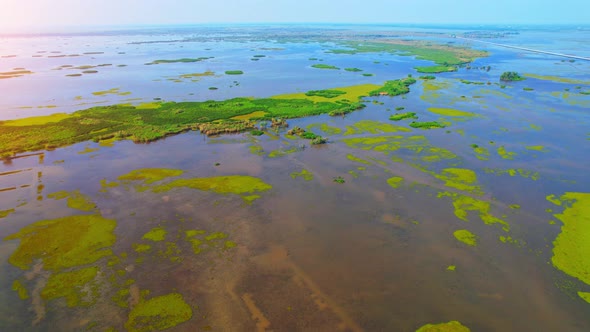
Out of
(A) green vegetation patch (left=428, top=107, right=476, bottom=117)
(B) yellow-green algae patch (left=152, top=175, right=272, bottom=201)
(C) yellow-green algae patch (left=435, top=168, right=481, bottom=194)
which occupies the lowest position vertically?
(B) yellow-green algae patch (left=152, top=175, right=272, bottom=201)

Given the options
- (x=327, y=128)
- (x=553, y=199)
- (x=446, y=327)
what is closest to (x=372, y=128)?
(x=327, y=128)

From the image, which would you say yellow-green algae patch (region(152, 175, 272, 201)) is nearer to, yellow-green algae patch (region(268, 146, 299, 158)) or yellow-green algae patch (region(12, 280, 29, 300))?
yellow-green algae patch (region(268, 146, 299, 158))

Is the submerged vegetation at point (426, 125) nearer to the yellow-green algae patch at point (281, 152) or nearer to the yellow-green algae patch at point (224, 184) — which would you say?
the yellow-green algae patch at point (281, 152)

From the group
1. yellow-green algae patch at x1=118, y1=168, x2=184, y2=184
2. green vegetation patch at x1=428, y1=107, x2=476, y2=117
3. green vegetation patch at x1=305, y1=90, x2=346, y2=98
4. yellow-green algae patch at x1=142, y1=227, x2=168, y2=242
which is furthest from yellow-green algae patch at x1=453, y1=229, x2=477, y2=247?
green vegetation patch at x1=305, y1=90, x2=346, y2=98

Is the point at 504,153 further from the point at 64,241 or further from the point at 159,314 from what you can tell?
the point at 64,241

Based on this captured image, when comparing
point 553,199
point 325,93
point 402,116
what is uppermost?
point 325,93

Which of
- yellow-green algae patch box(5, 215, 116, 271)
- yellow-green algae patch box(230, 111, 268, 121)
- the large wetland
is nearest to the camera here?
the large wetland

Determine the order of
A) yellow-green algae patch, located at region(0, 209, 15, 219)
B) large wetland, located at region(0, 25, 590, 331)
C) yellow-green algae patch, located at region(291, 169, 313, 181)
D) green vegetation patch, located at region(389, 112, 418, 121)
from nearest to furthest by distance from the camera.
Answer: large wetland, located at region(0, 25, 590, 331) → yellow-green algae patch, located at region(0, 209, 15, 219) → yellow-green algae patch, located at region(291, 169, 313, 181) → green vegetation patch, located at region(389, 112, 418, 121)
